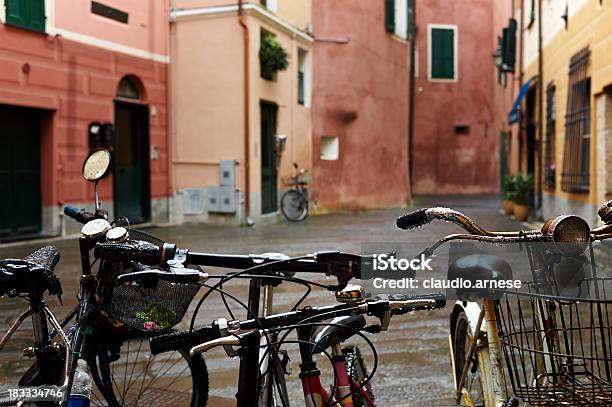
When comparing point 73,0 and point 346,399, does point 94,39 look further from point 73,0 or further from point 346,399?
point 346,399

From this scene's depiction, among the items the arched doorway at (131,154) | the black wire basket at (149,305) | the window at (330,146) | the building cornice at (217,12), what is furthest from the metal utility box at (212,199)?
the black wire basket at (149,305)

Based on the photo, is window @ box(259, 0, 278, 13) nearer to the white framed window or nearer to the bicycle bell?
the white framed window

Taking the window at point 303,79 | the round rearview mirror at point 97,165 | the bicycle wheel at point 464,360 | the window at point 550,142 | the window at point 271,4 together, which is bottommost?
the bicycle wheel at point 464,360

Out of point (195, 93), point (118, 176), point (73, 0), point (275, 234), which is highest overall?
point (73, 0)

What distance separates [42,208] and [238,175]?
3.78 m

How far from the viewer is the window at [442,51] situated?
2567 centimetres

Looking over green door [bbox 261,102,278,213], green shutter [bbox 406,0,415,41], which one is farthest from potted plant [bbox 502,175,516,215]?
green shutter [bbox 406,0,415,41]

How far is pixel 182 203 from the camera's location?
1348cm

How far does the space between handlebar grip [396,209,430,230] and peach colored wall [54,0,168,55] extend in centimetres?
937

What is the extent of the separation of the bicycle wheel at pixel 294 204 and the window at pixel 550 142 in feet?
15.9

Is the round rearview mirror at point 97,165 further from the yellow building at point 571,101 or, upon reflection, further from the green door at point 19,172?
the green door at point 19,172

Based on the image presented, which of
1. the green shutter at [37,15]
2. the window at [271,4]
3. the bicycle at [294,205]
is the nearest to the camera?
the green shutter at [37,15]

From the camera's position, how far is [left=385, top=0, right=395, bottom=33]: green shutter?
728 inches

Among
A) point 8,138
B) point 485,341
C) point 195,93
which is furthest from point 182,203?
point 485,341
